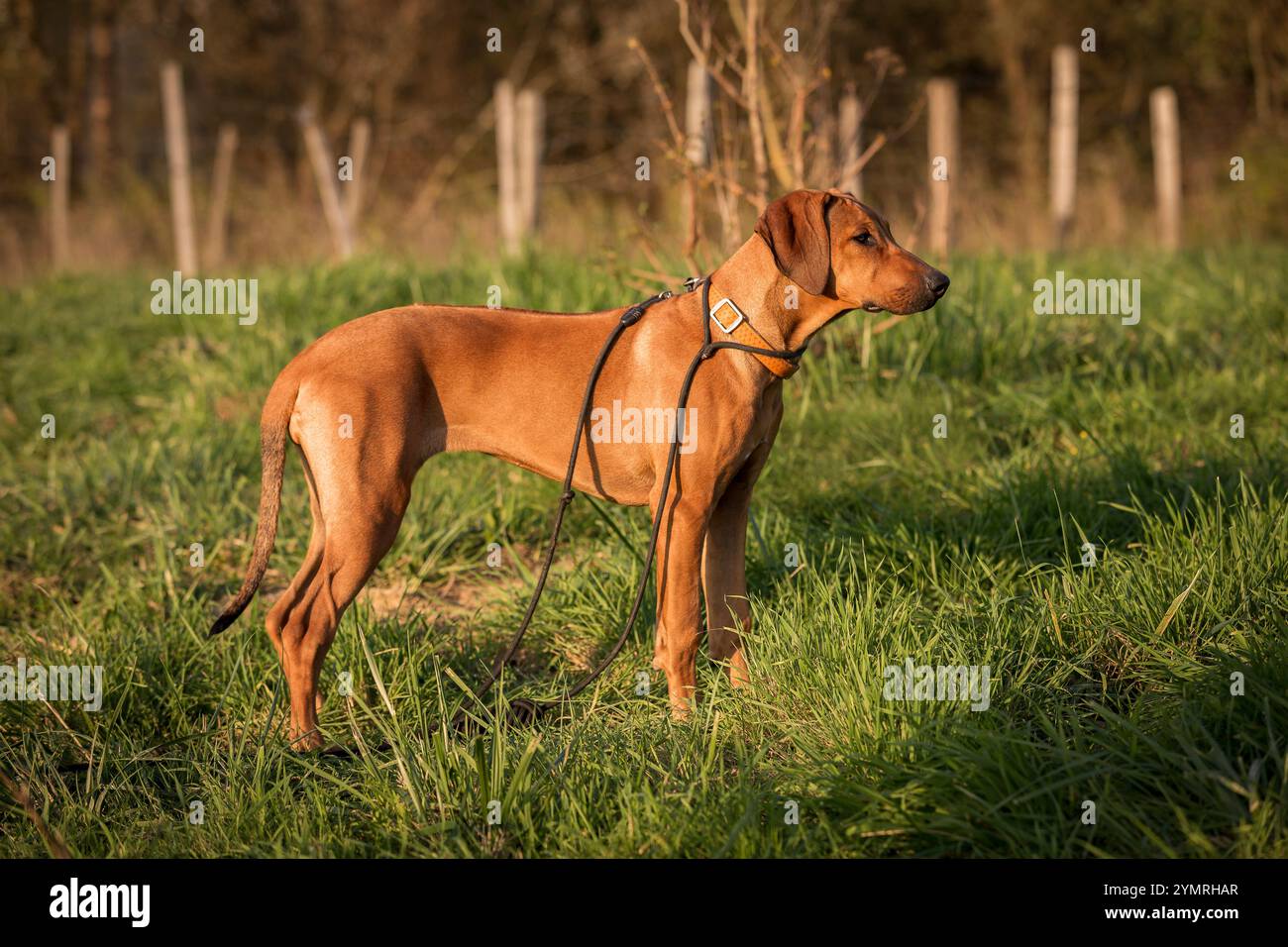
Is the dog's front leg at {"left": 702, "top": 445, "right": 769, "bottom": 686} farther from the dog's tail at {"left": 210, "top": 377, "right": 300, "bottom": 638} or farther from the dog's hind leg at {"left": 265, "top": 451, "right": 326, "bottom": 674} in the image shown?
the dog's tail at {"left": 210, "top": 377, "right": 300, "bottom": 638}

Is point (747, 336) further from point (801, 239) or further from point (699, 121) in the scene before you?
point (699, 121)

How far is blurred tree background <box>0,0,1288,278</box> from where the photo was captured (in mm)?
16406

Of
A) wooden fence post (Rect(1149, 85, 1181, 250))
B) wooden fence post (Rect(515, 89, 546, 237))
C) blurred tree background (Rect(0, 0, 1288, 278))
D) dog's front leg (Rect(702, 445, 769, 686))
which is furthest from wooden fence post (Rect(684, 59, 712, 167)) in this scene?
blurred tree background (Rect(0, 0, 1288, 278))

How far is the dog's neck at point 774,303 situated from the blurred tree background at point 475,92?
11528mm

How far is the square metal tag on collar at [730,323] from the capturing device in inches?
142

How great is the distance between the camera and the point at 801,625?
371 cm

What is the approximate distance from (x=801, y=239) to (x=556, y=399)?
939mm

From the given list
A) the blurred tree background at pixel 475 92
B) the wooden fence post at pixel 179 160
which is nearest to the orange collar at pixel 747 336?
the wooden fence post at pixel 179 160

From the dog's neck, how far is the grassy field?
0.91 m

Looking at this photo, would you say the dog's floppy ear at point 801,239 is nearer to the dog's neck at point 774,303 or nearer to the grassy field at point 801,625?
the dog's neck at point 774,303

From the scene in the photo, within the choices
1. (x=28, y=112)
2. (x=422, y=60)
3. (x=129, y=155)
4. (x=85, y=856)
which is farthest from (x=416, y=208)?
(x=85, y=856)
